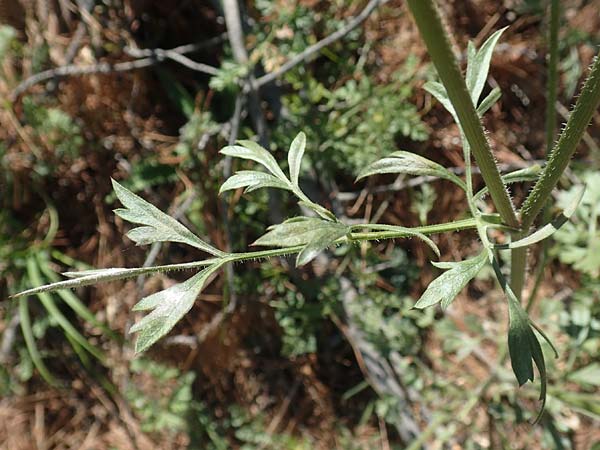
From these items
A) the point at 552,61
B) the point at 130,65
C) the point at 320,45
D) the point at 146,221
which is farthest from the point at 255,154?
the point at 130,65

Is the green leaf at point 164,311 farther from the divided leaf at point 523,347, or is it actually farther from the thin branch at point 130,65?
the thin branch at point 130,65

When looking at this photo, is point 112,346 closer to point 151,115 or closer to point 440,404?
point 151,115

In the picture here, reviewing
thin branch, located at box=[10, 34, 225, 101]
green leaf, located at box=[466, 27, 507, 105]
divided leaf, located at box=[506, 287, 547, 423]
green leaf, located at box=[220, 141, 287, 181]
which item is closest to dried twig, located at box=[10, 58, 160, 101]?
thin branch, located at box=[10, 34, 225, 101]

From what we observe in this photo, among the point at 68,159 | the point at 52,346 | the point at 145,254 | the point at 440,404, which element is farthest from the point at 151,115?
the point at 440,404

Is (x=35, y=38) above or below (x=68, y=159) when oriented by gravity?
above

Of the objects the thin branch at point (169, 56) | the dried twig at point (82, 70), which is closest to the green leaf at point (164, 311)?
the thin branch at point (169, 56)

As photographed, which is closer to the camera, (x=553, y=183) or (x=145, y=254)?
(x=553, y=183)

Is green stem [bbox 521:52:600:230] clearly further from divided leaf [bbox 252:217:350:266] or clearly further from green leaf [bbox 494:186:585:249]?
divided leaf [bbox 252:217:350:266]
